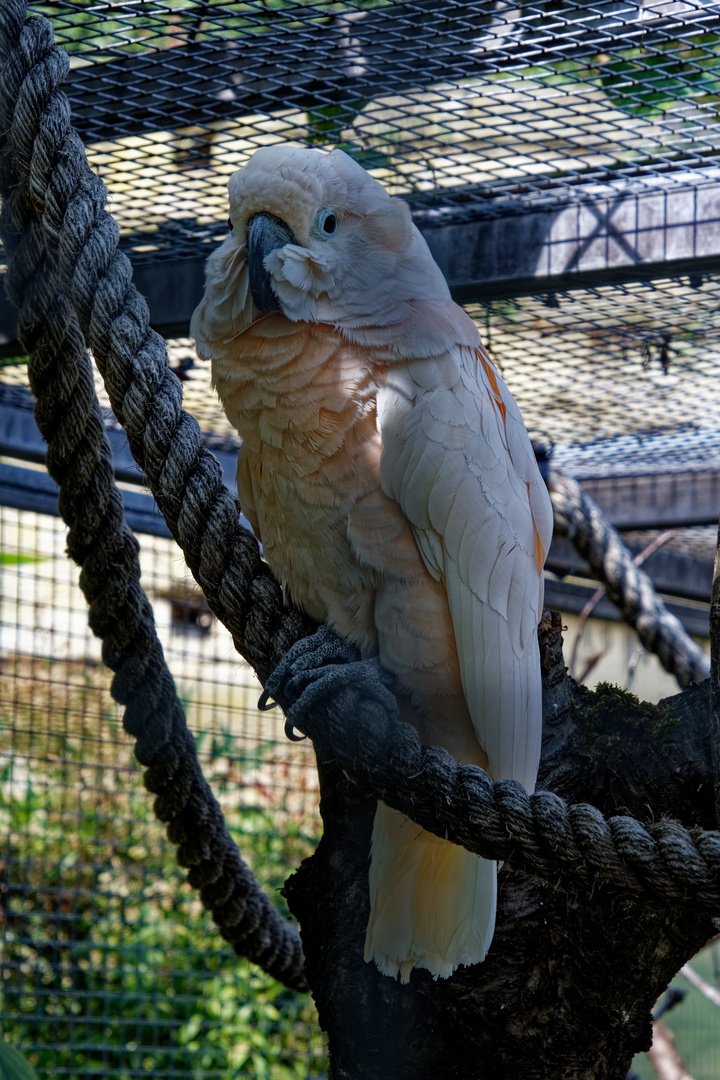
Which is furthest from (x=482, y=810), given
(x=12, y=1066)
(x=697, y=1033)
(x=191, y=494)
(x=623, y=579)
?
(x=697, y=1033)

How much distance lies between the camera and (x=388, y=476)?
1315 mm

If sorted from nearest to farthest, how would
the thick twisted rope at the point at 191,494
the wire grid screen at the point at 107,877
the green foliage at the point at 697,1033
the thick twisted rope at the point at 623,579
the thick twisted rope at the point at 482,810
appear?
the thick twisted rope at the point at 482,810 → the thick twisted rope at the point at 191,494 → the thick twisted rope at the point at 623,579 → the wire grid screen at the point at 107,877 → the green foliage at the point at 697,1033

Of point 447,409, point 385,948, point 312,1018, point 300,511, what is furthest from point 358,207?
point 312,1018

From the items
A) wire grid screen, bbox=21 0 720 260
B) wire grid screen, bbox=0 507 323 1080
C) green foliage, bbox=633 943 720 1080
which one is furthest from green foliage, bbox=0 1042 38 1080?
green foliage, bbox=633 943 720 1080

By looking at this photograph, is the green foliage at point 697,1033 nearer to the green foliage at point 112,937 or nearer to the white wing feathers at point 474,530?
the green foliage at point 112,937

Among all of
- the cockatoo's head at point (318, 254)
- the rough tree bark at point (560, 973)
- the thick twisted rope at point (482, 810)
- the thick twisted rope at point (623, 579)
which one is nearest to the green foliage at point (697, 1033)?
the thick twisted rope at point (623, 579)

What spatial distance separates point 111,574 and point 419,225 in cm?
105

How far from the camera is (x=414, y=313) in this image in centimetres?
139

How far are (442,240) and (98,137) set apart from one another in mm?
745

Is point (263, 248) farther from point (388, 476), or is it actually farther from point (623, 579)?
point (623, 579)

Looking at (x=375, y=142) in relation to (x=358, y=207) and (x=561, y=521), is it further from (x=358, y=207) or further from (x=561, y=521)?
(x=561, y=521)

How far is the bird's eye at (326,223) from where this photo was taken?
1408mm

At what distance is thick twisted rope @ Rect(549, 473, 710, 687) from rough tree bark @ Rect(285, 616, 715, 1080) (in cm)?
101

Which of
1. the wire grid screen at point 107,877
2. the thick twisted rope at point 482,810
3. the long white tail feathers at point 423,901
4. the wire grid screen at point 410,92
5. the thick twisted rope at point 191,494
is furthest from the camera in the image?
the wire grid screen at point 107,877
